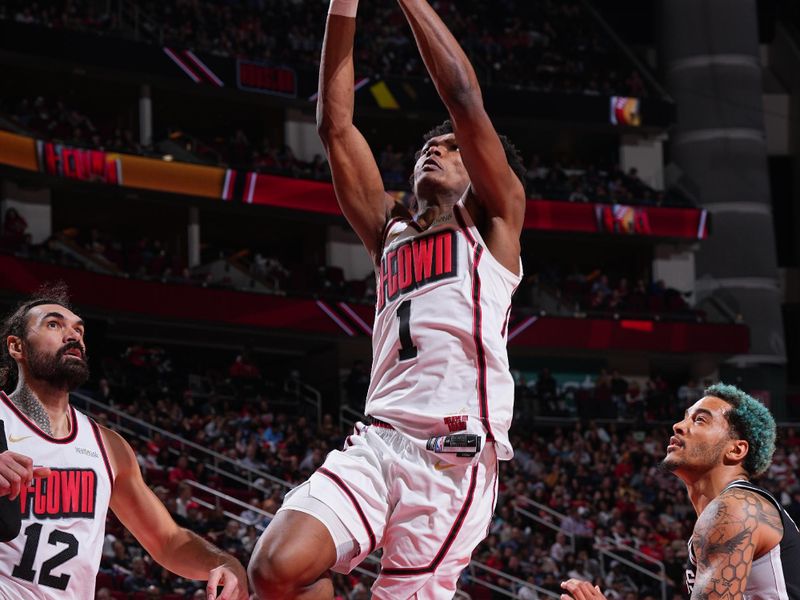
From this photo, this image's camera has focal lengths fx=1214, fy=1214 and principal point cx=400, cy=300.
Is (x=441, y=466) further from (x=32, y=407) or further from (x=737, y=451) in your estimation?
(x=32, y=407)

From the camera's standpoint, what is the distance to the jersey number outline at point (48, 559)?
461 centimetres

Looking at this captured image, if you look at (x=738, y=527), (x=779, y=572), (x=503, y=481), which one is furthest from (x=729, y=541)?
(x=503, y=481)

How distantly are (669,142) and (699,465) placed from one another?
30243 millimetres

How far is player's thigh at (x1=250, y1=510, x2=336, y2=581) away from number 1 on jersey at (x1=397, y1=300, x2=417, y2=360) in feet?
2.37

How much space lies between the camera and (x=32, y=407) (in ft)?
16.3

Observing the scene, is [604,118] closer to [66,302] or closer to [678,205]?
[678,205]

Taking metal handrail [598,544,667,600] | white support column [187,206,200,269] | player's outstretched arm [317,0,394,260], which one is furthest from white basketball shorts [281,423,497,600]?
white support column [187,206,200,269]

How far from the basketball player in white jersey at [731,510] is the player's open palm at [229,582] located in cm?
118

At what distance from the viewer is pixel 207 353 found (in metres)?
28.7

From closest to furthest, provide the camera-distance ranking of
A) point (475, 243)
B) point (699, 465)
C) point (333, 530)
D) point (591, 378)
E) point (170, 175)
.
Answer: point (333, 530)
point (475, 243)
point (699, 465)
point (170, 175)
point (591, 378)

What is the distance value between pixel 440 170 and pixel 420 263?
45 cm

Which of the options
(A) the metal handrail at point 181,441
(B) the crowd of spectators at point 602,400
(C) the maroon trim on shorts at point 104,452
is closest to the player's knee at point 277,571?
(C) the maroon trim on shorts at point 104,452

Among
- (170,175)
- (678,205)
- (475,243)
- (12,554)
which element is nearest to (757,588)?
(475,243)

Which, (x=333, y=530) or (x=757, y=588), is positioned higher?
(x=333, y=530)
